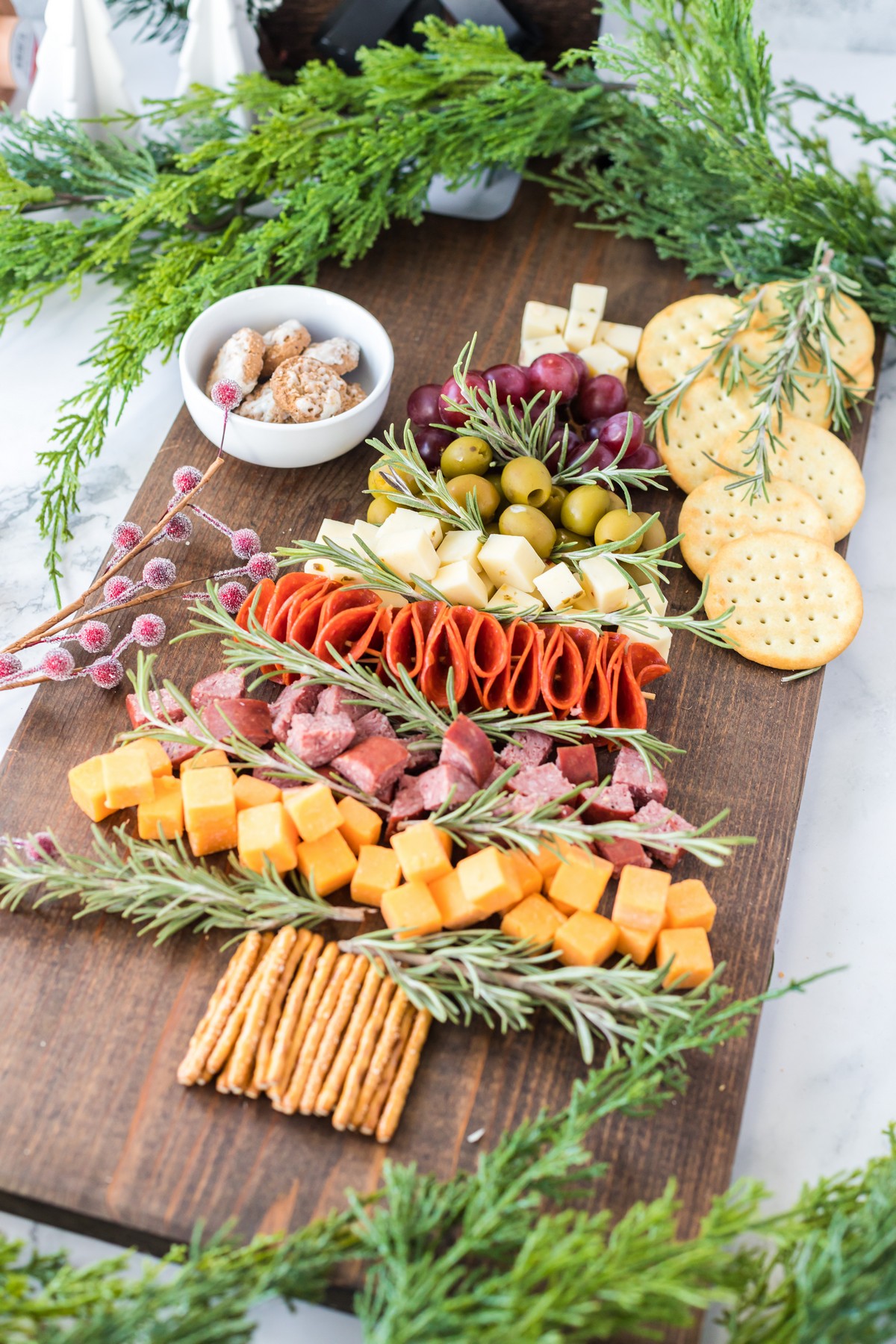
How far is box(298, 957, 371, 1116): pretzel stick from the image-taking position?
130 cm

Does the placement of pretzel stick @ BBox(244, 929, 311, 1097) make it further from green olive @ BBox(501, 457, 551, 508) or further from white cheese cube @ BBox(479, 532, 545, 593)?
green olive @ BBox(501, 457, 551, 508)

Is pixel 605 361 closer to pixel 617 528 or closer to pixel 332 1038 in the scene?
pixel 617 528

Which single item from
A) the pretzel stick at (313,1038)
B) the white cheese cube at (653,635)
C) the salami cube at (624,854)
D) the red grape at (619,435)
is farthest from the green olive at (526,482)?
the pretzel stick at (313,1038)

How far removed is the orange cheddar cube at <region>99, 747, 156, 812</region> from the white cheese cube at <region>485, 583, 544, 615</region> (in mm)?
552

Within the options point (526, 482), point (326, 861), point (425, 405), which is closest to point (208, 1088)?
point (326, 861)

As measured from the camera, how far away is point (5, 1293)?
1.10 metres

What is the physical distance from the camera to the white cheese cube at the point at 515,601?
1.65 m

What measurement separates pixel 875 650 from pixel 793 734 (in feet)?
1.15

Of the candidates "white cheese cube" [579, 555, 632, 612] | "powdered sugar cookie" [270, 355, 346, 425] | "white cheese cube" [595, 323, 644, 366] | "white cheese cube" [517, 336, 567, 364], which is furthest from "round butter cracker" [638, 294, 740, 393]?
"powdered sugar cookie" [270, 355, 346, 425]

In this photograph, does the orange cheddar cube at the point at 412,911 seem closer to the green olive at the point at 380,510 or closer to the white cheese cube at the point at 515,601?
the white cheese cube at the point at 515,601

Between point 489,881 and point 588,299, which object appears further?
point 588,299

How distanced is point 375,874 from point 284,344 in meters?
0.93

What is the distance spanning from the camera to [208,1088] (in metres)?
1.36

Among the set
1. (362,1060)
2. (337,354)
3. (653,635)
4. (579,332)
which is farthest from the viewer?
(579,332)
